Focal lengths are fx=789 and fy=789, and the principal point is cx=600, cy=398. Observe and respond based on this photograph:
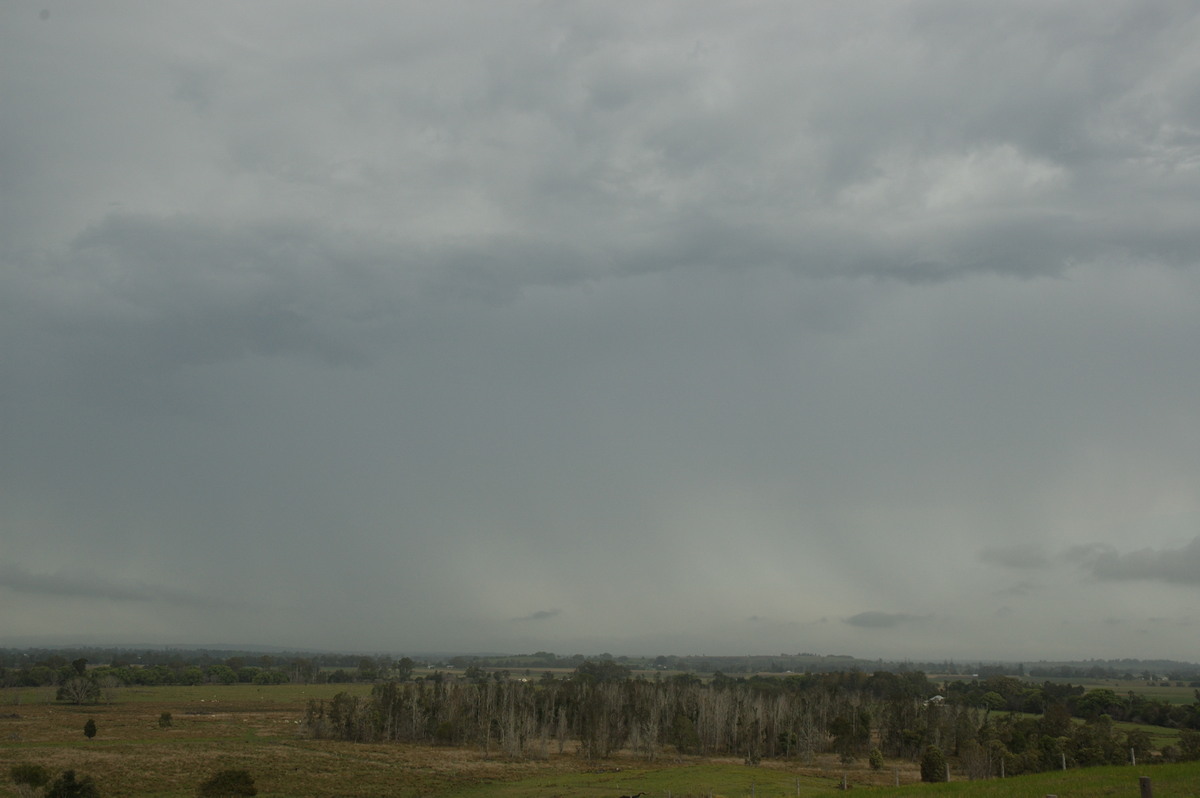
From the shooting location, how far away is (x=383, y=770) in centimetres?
8238

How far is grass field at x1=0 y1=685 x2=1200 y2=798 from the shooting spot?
34.1 metres

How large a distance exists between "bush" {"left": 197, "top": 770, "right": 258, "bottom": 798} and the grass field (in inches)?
145

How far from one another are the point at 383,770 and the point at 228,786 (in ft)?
92.8

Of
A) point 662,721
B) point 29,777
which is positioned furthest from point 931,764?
point 29,777

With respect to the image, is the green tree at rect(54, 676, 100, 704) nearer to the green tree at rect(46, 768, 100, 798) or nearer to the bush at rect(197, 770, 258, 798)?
the bush at rect(197, 770, 258, 798)

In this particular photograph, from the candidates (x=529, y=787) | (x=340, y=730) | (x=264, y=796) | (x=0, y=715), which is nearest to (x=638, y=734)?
(x=340, y=730)

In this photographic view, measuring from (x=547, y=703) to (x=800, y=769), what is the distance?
149ft

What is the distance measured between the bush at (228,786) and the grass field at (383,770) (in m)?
3.69

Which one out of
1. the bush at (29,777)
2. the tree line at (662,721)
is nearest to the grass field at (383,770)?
the tree line at (662,721)

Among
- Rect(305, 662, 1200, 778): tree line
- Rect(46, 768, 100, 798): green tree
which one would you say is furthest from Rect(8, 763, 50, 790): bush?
Rect(305, 662, 1200, 778): tree line

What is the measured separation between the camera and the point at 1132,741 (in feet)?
230

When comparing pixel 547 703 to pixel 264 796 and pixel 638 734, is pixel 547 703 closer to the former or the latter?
pixel 638 734

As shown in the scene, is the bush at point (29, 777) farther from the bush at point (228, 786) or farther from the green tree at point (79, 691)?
the green tree at point (79, 691)

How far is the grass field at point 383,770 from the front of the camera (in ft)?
112
